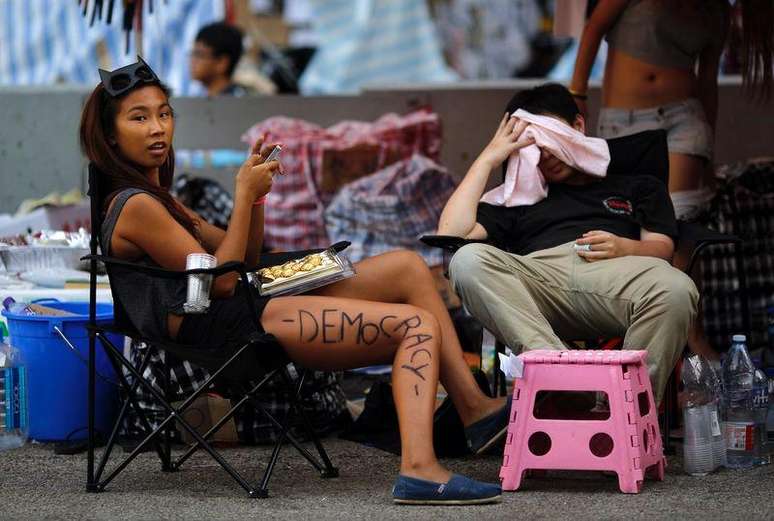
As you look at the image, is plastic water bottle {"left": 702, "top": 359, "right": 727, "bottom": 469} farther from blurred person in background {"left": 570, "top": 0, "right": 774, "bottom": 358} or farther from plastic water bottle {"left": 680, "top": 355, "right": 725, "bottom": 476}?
blurred person in background {"left": 570, "top": 0, "right": 774, "bottom": 358}

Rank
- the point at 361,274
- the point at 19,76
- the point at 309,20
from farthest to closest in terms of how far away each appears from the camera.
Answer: the point at 309,20 → the point at 19,76 → the point at 361,274

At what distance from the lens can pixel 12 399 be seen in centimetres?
489

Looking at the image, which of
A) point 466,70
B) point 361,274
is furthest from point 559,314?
point 466,70

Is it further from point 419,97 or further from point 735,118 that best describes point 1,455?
point 735,118

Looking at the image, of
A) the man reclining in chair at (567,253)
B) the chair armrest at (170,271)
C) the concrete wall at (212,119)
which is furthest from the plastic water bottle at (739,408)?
the concrete wall at (212,119)

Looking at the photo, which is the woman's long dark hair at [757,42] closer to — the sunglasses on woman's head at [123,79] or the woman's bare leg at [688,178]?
the woman's bare leg at [688,178]

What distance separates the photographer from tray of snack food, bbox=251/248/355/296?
4172 mm

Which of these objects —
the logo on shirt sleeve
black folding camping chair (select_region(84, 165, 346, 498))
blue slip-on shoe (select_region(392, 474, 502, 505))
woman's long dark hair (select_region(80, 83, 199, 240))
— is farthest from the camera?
the logo on shirt sleeve

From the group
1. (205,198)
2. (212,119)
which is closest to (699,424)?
(205,198)

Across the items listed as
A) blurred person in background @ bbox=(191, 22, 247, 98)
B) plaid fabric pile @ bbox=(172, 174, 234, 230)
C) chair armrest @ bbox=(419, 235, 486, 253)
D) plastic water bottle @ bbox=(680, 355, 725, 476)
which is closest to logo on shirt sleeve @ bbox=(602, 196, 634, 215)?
chair armrest @ bbox=(419, 235, 486, 253)

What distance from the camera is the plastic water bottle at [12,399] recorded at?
4887mm

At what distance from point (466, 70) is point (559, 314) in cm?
909

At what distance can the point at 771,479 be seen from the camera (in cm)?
417

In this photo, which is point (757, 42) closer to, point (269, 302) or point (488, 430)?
point (488, 430)
